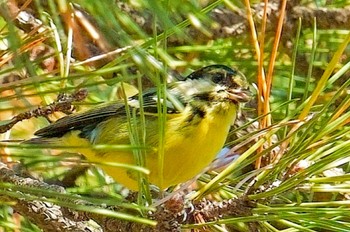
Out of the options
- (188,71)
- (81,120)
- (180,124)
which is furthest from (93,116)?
(188,71)

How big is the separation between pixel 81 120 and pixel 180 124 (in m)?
0.16

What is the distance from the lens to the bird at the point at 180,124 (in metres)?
1.04

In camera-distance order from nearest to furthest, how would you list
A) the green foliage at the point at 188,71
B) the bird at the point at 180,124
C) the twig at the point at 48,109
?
the green foliage at the point at 188,71
the twig at the point at 48,109
the bird at the point at 180,124

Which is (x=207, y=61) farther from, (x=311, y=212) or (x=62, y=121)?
(x=311, y=212)

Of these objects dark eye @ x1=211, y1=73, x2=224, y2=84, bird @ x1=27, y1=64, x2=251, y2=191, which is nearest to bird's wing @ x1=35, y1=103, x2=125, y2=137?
bird @ x1=27, y1=64, x2=251, y2=191

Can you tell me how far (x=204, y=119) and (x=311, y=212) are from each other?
424 millimetres

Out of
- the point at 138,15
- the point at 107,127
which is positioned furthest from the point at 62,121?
the point at 138,15

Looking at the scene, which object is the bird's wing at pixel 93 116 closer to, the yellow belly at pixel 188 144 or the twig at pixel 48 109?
the yellow belly at pixel 188 144

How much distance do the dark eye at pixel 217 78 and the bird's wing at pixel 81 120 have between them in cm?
14

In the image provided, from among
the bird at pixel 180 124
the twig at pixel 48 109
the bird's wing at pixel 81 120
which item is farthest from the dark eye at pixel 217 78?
the twig at pixel 48 109

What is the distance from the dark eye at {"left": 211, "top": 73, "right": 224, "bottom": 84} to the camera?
1121 millimetres

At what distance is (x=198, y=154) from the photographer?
1.05m

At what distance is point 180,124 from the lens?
1064mm

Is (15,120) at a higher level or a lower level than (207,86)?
higher
